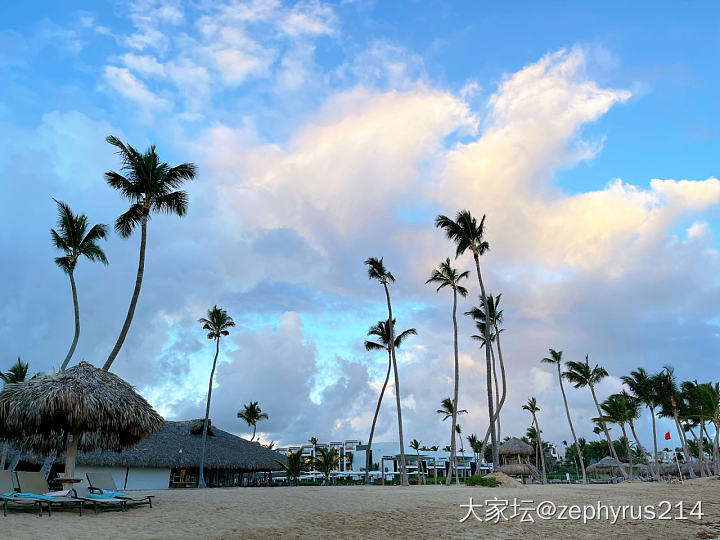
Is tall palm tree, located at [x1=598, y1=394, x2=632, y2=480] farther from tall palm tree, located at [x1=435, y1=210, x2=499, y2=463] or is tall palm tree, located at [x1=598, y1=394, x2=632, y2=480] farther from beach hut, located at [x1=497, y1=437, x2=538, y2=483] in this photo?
tall palm tree, located at [x1=435, y1=210, x2=499, y2=463]

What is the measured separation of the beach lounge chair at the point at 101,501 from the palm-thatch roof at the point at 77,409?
1.86 metres

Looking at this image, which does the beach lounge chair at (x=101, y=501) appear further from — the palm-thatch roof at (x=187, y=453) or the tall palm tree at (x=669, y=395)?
the tall palm tree at (x=669, y=395)

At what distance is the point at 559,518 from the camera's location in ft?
39.4

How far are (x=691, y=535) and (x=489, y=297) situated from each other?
90.9 feet

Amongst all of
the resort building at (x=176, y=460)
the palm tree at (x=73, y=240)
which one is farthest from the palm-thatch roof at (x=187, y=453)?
the palm tree at (x=73, y=240)

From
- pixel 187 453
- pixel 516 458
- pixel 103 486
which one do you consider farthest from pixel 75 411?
pixel 516 458

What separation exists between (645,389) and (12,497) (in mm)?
47687

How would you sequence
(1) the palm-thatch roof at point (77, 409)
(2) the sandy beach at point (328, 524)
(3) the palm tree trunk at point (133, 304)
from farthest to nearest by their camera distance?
(3) the palm tree trunk at point (133, 304) → (1) the palm-thatch roof at point (77, 409) → (2) the sandy beach at point (328, 524)

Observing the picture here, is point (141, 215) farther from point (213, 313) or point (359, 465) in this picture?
point (359, 465)

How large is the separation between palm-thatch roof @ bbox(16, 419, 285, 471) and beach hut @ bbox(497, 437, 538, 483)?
21.3 meters

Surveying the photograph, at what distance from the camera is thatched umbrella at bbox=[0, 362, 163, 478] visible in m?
13.4

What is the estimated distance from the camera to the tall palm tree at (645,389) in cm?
4457

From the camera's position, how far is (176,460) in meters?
33.1

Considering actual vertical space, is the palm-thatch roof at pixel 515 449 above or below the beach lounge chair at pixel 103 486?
below
